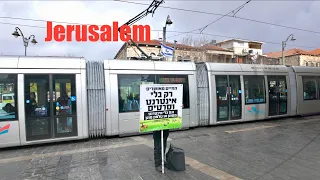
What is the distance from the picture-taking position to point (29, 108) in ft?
22.9

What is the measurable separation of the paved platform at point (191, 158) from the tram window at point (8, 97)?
1165 mm

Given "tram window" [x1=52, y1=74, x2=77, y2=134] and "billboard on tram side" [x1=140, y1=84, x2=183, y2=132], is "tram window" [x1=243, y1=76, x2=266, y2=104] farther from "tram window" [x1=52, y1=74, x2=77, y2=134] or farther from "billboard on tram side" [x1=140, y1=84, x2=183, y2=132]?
"tram window" [x1=52, y1=74, x2=77, y2=134]

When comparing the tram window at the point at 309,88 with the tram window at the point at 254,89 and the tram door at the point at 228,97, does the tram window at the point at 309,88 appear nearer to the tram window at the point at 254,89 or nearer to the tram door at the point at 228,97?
the tram window at the point at 254,89

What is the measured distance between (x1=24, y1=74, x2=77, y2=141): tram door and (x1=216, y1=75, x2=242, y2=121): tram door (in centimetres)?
620

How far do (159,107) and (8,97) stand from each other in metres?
5.16

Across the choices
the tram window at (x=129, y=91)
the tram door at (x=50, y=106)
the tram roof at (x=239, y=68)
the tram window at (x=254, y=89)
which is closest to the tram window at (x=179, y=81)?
the tram window at (x=129, y=91)

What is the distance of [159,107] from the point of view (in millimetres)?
4734

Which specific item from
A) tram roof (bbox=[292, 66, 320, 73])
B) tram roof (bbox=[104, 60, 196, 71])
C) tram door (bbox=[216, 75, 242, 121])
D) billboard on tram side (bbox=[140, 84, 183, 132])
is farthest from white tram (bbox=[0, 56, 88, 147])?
tram roof (bbox=[292, 66, 320, 73])

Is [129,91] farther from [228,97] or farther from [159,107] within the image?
[228,97]

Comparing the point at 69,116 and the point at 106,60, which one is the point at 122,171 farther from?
the point at 106,60

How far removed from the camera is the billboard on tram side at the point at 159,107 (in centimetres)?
461

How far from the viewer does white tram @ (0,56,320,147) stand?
689 centimetres

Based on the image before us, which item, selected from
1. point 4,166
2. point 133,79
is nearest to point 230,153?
point 133,79

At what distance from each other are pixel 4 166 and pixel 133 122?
409 cm
